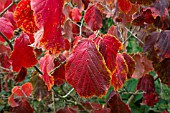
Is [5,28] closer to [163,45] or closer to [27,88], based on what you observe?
[27,88]

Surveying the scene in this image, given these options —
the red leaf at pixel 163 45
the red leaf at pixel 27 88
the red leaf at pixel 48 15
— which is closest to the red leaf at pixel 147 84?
the red leaf at pixel 163 45

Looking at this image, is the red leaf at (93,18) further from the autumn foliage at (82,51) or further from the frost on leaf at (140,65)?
the frost on leaf at (140,65)

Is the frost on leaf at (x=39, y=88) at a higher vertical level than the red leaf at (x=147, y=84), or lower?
higher

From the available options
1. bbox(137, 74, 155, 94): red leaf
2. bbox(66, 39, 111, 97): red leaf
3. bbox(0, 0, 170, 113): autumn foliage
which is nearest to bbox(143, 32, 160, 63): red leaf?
bbox(0, 0, 170, 113): autumn foliage

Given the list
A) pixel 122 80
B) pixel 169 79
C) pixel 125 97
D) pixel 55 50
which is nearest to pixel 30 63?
pixel 122 80

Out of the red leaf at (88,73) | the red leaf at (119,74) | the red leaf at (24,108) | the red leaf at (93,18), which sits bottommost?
the red leaf at (24,108)

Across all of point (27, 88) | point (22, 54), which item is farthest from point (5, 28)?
point (27, 88)

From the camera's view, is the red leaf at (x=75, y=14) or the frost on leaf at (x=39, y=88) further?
the red leaf at (x=75, y=14)
